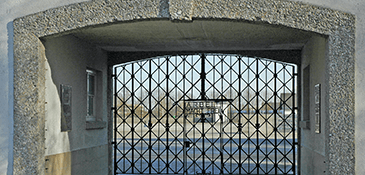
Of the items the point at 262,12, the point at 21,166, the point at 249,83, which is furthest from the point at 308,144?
the point at 21,166

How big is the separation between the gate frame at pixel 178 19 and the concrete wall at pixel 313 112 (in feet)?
3.32

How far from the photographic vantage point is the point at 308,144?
279 inches

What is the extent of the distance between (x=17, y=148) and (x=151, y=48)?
13.4 ft

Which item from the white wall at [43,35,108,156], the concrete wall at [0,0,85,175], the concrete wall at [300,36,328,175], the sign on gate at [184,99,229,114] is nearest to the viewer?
the concrete wall at [0,0,85,175]

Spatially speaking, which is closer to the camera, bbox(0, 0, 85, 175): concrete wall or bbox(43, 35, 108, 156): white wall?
bbox(0, 0, 85, 175): concrete wall

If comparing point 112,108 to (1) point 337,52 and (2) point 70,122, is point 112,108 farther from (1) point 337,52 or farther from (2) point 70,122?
(1) point 337,52

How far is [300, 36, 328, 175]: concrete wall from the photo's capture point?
5621mm

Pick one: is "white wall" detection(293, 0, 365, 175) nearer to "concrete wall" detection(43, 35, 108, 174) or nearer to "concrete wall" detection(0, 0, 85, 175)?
"concrete wall" detection(0, 0, 85, 175)

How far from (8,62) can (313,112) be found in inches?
182

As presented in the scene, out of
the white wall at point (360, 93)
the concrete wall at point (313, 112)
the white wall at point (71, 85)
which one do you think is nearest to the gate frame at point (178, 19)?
the white wall at point (360, 93)

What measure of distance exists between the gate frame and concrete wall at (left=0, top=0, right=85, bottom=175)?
0.09 metres

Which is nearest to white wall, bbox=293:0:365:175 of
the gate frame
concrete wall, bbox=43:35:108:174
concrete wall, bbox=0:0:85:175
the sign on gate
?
the gate frame

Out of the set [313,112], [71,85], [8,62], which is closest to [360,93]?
[313,112]

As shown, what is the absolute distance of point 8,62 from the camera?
4922 millimetres
